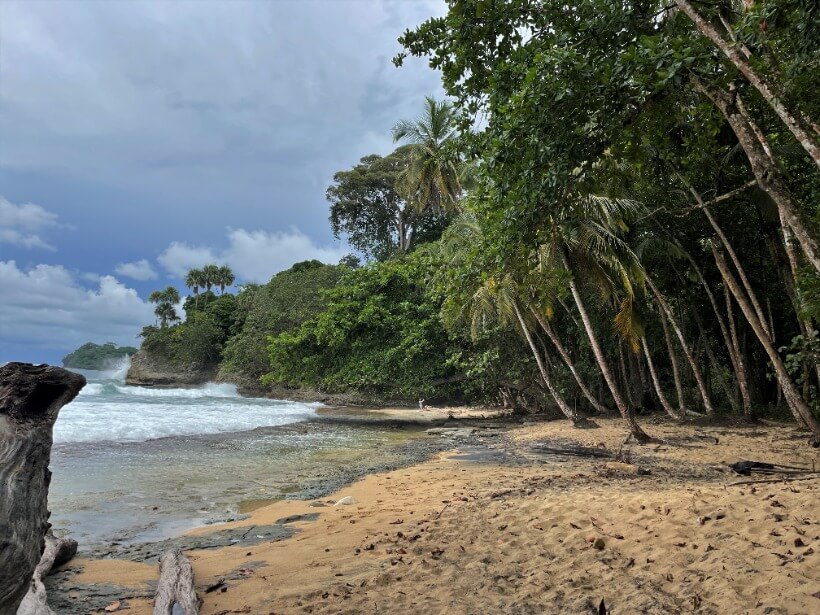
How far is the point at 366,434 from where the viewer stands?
1645cm

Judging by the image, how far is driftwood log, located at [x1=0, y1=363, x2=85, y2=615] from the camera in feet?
8.18

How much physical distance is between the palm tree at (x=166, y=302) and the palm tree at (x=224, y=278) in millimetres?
5363

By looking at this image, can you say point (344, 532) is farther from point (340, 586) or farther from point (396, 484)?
point (396, 484)

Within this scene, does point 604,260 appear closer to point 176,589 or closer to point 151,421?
point 176,589

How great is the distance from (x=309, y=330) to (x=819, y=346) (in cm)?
1730

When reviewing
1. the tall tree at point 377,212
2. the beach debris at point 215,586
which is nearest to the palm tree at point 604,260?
the beach debris at point 215,586

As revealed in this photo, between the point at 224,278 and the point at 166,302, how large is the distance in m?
7.41

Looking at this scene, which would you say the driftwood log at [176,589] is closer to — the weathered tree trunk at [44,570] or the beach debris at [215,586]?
the beach debris at [215,586]

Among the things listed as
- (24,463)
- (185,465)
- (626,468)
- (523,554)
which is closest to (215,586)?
(24,463)

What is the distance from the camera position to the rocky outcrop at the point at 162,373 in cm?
4694

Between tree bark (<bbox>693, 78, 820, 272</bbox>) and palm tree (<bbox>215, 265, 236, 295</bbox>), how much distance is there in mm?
58474

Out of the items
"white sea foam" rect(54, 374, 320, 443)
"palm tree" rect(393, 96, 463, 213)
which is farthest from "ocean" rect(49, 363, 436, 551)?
"palm tree" rect(393, 96, 463, 213)

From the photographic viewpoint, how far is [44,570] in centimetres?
414

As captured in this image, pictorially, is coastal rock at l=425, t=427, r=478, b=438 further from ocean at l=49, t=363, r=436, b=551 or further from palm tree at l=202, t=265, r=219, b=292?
palm tree at l=202, t=265, r=219, b=292
